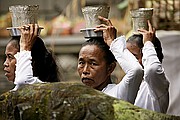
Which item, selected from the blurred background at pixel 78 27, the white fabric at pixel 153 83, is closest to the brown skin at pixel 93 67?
the white fabric at pixel 153 83

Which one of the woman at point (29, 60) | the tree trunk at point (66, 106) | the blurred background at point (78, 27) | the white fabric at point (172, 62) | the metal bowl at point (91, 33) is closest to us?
the tree trunk at point (66, 106)

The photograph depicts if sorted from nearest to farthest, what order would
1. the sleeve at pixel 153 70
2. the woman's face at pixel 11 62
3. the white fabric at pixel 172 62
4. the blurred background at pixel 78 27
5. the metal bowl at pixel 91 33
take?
the sleeve at pixel 153 70, the metal bowl at pixel 91 33, the woman's face at pixel 11 62, the white fabric at pixel 172 62, the blurred background at pixel 78 27

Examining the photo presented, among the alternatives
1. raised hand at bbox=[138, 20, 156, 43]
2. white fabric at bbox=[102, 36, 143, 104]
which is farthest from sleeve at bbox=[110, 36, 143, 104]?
raised hand at bbox=[138, 20, 156, 43]

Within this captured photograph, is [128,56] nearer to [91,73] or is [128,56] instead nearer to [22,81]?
[91,73]

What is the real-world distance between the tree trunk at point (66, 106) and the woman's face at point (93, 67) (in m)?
1.16

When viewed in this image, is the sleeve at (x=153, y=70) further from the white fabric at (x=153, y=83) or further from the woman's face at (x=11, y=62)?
the woman's face at (x=11, y=62)

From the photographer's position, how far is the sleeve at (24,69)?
3.98 metres

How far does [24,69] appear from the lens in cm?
401

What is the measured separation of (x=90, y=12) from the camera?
4148 mm

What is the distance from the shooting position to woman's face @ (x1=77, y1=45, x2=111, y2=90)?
161 inches

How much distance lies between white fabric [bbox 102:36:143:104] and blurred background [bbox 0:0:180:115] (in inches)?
75.7

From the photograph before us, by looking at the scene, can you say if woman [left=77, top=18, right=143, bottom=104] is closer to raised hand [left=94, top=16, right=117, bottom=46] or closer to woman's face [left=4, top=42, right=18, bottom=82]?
raised hand [left=94, top=16, right=117, bottom=46]

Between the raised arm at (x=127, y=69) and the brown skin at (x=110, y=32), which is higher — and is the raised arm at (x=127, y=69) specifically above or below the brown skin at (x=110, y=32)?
below

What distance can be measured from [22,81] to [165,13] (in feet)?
11.0
